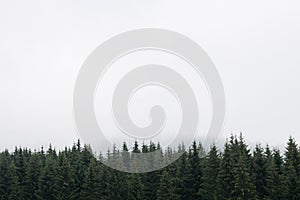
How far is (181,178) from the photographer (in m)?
57.0

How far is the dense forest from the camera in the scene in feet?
158

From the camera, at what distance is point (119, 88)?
171 feet

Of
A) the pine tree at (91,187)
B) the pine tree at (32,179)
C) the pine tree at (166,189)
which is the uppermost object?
the pine tree at (32,179)

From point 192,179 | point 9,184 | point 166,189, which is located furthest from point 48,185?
point 192,179

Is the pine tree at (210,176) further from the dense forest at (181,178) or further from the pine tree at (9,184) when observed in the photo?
the pine tree at (9,184)

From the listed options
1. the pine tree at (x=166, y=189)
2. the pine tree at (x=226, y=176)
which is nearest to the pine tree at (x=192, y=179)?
the pine tree at (x=166, y=189)

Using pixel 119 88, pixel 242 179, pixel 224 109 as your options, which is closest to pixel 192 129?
pixel 224 109

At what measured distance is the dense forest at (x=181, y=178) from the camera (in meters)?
48.1

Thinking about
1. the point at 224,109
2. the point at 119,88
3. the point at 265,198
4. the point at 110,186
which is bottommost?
the point at 265,198

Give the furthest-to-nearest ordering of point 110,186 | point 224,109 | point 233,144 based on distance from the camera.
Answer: point 110,186, point 233,144, point 224,109

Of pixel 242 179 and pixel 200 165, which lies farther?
pixel 200 165

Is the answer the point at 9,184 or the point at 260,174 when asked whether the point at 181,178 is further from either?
the point at 9,184

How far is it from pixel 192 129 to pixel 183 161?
58.0 ft

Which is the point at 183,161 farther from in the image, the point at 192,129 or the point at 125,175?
the point at 192,129
